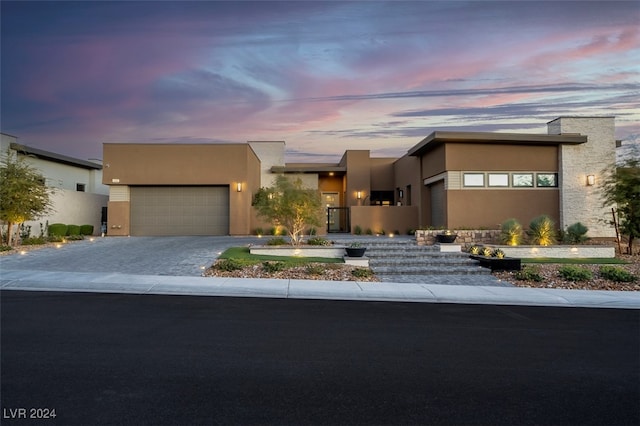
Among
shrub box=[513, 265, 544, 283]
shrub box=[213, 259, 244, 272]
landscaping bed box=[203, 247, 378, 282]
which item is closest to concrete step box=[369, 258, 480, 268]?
landscaping bed box=[203, 247, 378, 282]

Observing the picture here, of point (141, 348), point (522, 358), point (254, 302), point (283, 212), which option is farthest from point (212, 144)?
point (522, 358)

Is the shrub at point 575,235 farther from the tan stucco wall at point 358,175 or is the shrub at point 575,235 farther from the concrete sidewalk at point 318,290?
the tan stucco wall at point 358,175

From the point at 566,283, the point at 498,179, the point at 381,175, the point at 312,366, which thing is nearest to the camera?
the point at 312,366

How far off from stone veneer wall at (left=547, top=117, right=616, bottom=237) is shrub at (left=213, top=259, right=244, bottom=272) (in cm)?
1589

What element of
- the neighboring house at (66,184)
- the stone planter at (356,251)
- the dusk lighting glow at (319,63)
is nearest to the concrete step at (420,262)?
the stone planter at (356,251)

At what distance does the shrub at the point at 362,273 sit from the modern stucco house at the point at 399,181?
8.05 meters

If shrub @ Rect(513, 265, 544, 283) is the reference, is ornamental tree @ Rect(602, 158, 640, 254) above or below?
above

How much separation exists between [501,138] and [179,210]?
17618mm

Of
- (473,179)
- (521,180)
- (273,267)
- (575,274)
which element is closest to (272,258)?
(273,267)

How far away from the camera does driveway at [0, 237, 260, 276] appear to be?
12.4 metres

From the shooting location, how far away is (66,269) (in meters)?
12.3

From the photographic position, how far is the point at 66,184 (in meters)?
28.1

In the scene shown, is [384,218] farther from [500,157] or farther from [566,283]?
[566,283]

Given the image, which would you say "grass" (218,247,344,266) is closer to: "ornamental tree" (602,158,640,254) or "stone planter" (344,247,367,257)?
"stone planter" (344,247,367,257)
